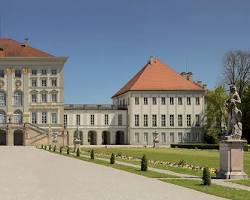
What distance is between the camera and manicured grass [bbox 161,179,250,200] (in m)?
12.3

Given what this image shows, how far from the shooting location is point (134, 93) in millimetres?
72375

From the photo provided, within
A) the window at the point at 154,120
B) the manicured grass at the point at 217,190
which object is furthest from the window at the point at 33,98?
the manicured grass at the point at 217,190

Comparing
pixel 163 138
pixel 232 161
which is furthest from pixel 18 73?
pixel 232 161

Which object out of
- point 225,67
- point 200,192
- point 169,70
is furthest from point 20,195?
point 169,70

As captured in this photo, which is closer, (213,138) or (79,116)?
(213,138)

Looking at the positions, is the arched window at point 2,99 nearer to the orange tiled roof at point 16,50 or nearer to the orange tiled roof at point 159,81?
the orange tiled roof at point 16,50

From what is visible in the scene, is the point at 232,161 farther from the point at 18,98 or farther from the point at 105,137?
the point at 105,137

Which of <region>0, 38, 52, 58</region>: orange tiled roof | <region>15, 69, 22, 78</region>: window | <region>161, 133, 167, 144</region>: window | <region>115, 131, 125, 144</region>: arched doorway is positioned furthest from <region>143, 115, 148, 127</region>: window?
<region>15, 69, 22, 78</region>: window

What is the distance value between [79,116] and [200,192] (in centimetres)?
6092

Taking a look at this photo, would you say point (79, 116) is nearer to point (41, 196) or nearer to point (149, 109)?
point (149, 109)

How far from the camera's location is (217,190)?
13430 mm

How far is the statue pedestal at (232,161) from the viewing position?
17.1m

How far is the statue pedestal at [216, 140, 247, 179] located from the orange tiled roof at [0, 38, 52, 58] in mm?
56481

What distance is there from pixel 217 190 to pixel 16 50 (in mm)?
62028
